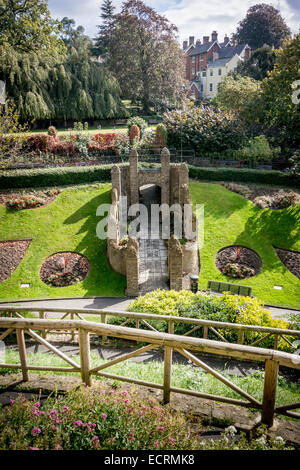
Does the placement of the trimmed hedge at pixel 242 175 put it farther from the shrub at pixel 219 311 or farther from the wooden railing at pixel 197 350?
the wooden railing at pixel 197 350

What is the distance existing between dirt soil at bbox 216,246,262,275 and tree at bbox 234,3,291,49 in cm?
4983

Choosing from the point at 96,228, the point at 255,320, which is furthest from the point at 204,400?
the point at 96,228

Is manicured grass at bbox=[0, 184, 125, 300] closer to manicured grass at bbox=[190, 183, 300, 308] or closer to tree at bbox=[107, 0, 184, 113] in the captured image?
manicured grass at bbox=[190, 183, 300, 308]

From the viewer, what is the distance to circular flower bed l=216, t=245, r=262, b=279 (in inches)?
699

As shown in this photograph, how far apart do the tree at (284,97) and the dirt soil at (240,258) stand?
14255 mm

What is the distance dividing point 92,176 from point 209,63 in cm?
5321

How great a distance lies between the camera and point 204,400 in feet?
15.9

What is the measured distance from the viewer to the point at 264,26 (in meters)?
55.7

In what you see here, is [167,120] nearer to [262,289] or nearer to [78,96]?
[78,96]

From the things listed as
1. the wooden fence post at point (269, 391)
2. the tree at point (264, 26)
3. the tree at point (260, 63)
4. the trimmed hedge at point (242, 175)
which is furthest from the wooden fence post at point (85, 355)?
the tree at point (264, 26)

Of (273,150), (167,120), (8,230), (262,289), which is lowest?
(262,289)

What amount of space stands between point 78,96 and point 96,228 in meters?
23.3

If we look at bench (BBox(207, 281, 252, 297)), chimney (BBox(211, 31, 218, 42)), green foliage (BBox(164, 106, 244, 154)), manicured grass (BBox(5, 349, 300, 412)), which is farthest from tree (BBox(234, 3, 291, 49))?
manicured grass (BBox(5, 349, 300, 412))
